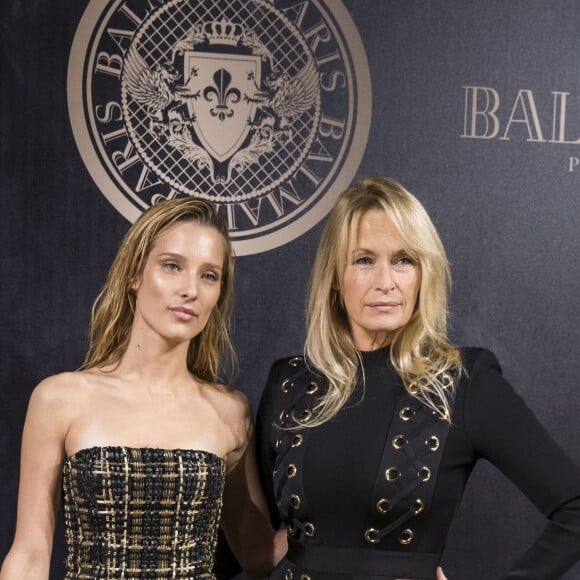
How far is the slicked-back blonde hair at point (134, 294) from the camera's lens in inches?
99.3

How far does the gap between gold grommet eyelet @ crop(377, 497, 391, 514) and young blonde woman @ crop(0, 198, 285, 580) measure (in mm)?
387

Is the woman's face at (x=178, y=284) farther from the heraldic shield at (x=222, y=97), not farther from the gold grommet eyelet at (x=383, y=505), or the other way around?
the gold grommet eyelet at (x=383, y=505)

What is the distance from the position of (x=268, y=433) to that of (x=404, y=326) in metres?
0.44

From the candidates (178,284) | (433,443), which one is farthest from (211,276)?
(433,443)

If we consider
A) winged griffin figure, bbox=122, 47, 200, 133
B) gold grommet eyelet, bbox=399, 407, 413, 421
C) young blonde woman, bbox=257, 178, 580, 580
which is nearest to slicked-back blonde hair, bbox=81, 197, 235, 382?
young blonde woman, bbox=257, 178, 580, 580

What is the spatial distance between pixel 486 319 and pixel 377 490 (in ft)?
2.68

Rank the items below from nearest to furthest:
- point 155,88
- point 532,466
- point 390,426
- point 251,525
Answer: point 532,466, point 390,426, point 251,525, point 155,88

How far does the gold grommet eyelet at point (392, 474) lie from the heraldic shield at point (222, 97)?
103cm

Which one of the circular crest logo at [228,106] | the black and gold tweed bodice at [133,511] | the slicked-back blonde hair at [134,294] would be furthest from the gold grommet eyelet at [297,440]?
the circular crest logo at [228,106]

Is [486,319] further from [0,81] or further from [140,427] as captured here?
[0,81]

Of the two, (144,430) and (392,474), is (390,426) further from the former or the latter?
(144,430)

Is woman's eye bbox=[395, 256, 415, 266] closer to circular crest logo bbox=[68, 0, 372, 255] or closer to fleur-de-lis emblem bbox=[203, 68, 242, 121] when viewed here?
circular crest logo bbox=[68, 0, 372, 255]

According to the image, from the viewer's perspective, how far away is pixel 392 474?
236 cm

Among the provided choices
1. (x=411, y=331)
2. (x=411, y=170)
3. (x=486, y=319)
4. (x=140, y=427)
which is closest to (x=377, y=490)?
(x=411, y=331)
